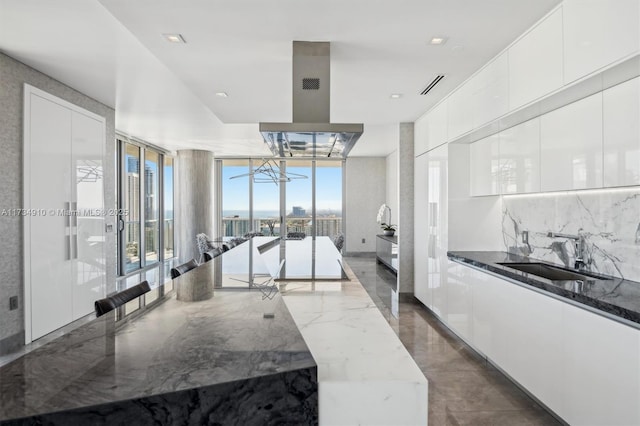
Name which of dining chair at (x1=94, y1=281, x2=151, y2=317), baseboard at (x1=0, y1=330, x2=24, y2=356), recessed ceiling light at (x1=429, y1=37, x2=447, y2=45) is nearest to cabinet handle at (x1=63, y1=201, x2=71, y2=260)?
baseboard at (x1=0, y1=330, x2=24, y2=356)

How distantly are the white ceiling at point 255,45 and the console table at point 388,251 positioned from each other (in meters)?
2.92

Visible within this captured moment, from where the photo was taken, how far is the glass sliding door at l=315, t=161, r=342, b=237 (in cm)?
959

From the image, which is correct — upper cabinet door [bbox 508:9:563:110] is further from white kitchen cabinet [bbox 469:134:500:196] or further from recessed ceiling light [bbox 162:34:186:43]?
recessed ceiling light [bbox 162:34:186:43]

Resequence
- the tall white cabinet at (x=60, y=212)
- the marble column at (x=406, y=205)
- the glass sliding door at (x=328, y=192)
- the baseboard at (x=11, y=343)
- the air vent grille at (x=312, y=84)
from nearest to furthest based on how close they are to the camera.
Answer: the air vent grille at (x=312, y=84), the baseboard at (x=11, y=343), the tall white cabinet at (x=60, y=212), the marble column at (x=406, y=205), the glass sliding door at (x=328, y=192)

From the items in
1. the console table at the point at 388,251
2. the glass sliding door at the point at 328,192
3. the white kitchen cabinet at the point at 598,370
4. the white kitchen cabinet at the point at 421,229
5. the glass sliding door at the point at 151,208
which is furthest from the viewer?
the glass sliding door at the point at 328,192

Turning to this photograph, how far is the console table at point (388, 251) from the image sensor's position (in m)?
6.64

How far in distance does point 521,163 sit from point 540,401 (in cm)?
168

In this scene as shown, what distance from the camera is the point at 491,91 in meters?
2.91

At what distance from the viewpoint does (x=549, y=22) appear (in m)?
2.21

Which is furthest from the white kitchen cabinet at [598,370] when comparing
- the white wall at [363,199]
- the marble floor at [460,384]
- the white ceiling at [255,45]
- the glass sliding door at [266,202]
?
the glass sliding door at [266,202]

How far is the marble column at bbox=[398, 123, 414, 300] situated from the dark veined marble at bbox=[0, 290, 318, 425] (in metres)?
3.99

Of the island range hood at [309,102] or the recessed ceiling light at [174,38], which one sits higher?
the recessed ceiling light at [174,38]

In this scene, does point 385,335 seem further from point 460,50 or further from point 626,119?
point 460,50

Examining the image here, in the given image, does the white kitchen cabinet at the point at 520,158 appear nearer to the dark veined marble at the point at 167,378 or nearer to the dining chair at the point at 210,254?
the dark veined marble at the point at 167,378
